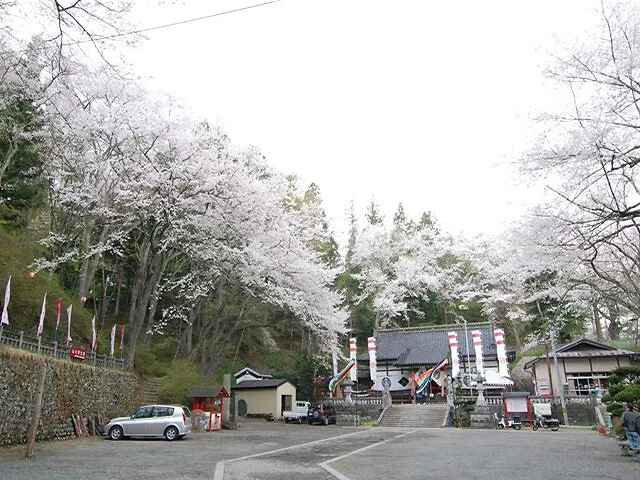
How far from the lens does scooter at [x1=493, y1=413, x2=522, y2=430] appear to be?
24.0m

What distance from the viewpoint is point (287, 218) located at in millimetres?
24766

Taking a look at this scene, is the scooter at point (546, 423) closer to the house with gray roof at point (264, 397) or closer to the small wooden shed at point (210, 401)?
the house with gray roof at point (264, 397)

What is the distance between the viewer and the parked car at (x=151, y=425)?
15891 mm

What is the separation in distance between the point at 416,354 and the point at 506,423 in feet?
40.2

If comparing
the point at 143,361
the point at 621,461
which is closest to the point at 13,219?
the point at 143,361

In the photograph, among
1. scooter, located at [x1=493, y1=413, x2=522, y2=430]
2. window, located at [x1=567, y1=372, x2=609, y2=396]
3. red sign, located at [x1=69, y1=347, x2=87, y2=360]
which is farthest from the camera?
window, located at [x1=567, y1=372, x2=609, y2=396]

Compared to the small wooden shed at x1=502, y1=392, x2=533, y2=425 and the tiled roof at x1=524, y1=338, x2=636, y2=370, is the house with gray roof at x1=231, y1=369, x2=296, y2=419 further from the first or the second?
the tiled roof at x1=524, y1=338, x2=636, y2=370

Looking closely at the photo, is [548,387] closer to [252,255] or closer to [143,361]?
[252,255]

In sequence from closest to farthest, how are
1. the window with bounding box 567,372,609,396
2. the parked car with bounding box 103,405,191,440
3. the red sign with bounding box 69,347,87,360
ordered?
the parked car with bounding box 103,405,191,440 < the red sign with bounding box 69,347,87,360 < the window with bounding box 567,372,609,396

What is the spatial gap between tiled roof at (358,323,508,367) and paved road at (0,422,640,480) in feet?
71.3

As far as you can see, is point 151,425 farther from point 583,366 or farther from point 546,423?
point 583,366

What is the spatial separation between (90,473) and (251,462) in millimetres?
3286

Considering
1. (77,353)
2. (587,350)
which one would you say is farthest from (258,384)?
(587,350)

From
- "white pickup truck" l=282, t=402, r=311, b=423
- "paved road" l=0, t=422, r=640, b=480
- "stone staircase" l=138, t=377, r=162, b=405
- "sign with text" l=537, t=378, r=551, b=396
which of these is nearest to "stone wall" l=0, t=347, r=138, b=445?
"paved road" l=0, t=422, r=640, b=480
